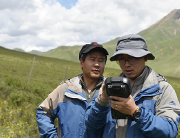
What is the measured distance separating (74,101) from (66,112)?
0.19m

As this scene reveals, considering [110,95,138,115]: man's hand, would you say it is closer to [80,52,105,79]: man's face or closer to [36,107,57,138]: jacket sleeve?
[80,52,105,79]: man's face

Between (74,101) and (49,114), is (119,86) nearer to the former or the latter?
(74,101)

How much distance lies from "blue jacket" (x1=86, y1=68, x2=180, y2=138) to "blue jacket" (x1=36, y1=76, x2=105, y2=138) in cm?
22

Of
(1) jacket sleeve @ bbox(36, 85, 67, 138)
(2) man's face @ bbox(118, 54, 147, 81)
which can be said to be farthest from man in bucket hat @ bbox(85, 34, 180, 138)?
(1) jacket sleeve @ bbox(36, 85, 67, 138)

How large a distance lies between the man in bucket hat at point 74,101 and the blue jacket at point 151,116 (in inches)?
10.0

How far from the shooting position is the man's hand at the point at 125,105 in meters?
1.73

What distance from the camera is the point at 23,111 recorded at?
296 inches

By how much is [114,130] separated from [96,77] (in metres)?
0.89

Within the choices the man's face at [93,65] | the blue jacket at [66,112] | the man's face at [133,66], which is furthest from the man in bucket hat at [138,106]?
the man's face at [93,65]

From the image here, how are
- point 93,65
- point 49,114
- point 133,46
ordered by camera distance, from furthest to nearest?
point 93,65, point 49,114, point 133,46

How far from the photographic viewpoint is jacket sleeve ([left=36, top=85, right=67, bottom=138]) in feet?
8.18

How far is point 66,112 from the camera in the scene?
2451mm

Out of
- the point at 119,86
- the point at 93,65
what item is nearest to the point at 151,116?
the point at 119,86

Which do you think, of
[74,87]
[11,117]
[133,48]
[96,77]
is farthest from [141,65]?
[11,117]
